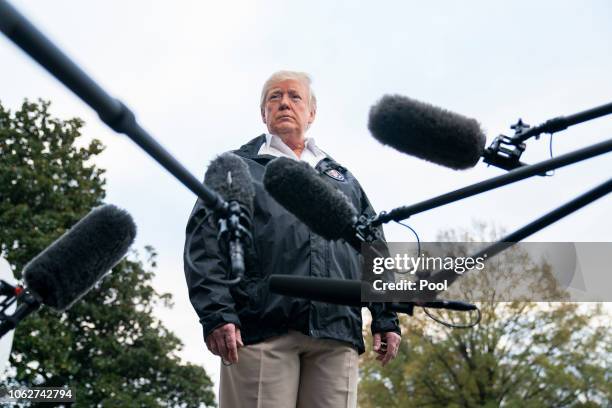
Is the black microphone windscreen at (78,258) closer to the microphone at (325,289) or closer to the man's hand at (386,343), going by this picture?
the microphone at (325,289)

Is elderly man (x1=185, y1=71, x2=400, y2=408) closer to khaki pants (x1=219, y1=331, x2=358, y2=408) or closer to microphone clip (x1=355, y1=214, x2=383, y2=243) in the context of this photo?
khaki pants (x1=219, y1=331, x2=358, y2=408)

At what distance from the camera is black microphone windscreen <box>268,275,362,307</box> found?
7.43 ft

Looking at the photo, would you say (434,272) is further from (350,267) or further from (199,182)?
(350,267)

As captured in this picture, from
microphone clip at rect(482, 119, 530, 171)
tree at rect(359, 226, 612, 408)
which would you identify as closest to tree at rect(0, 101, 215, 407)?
tree at rect(359, 226, 612, 408)

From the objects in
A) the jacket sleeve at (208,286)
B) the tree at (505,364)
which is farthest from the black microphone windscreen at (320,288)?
the tree at (505,364)

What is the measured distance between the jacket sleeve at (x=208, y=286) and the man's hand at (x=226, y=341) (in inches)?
1.0

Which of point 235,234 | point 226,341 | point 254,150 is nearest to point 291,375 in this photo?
→ point 226,341

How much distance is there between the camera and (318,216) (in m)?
2.52

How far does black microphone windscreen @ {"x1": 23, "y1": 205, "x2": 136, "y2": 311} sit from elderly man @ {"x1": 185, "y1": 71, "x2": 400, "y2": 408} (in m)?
0.79

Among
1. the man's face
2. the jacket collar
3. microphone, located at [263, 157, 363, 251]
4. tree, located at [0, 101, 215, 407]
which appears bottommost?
microphone, located at [263, 157, 363, 251]

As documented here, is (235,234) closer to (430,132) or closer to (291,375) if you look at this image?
(430,132)

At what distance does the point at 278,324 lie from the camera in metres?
3.55

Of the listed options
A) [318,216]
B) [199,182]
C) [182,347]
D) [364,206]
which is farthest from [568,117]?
[182,347]

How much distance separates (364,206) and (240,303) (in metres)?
1.09
